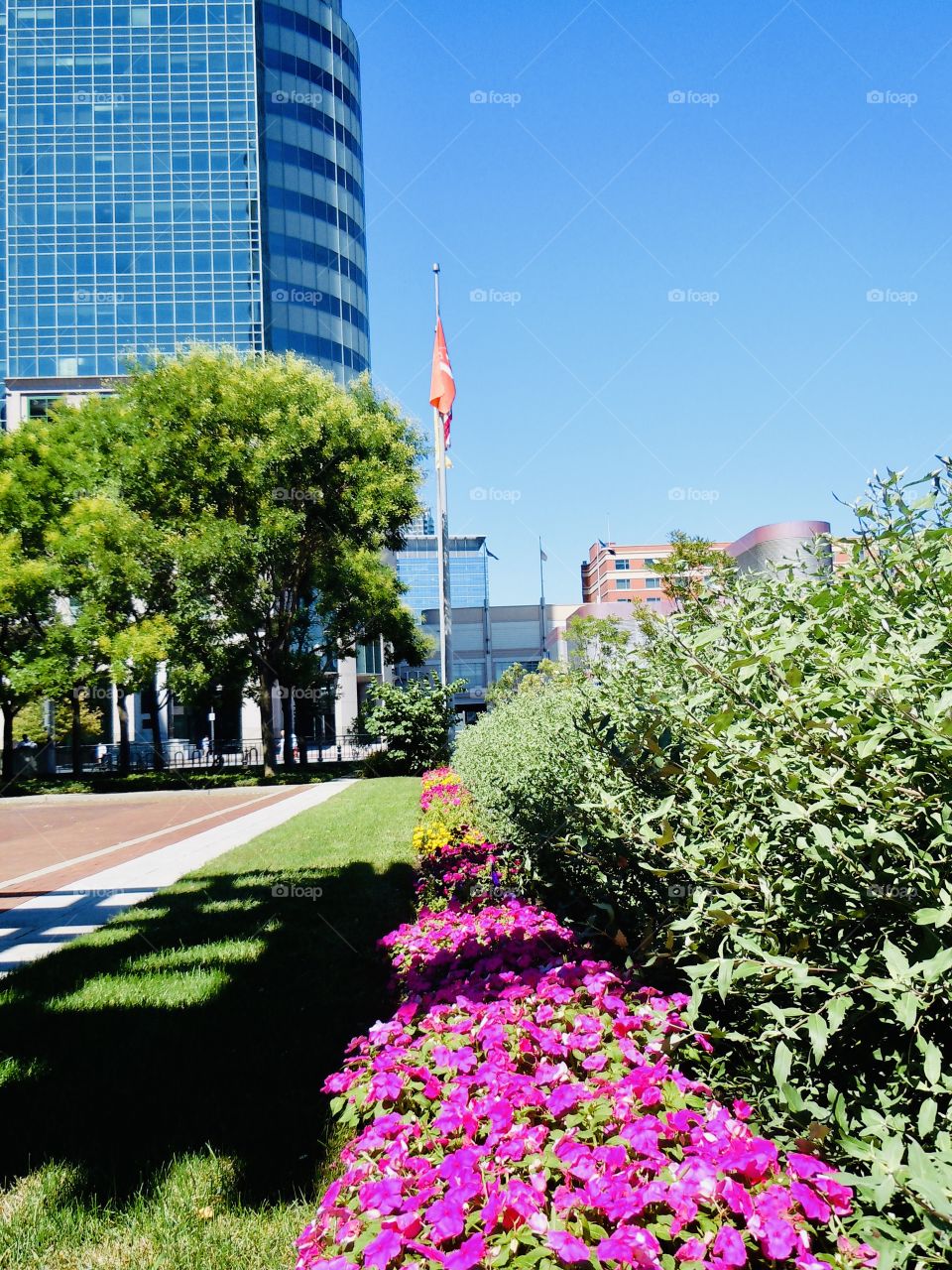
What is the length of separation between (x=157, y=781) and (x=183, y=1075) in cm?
1946

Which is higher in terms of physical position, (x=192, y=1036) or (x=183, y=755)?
(x=192, y=1036)

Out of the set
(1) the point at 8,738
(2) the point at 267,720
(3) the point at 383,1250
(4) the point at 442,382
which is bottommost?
(1) the point at 8,738

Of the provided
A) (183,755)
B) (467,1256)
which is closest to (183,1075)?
(467,1256)

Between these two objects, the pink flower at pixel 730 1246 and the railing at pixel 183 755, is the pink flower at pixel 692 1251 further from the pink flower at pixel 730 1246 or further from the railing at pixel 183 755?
the railing at pixel 183 755

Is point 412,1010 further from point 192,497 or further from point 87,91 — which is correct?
point 87,91

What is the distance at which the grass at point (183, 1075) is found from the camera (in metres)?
2.60

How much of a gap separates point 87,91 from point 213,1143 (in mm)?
59014

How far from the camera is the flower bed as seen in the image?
76.1 inches

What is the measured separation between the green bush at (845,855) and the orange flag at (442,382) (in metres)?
16.5

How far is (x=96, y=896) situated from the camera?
7.60 metres

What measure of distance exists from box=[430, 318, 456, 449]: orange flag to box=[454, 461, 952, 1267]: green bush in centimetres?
1654

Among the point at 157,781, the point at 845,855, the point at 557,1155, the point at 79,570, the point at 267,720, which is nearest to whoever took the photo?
the point at 845,855

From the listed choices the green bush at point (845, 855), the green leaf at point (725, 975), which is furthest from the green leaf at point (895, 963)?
the green leaf at point (725, 975)

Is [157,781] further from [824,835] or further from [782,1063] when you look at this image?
[824,835]
